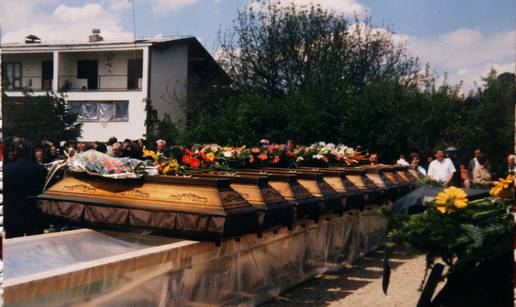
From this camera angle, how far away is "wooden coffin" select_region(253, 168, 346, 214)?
157 inches

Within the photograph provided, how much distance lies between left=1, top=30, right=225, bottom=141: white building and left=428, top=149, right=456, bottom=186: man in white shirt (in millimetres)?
1032

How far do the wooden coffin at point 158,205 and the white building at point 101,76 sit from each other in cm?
58

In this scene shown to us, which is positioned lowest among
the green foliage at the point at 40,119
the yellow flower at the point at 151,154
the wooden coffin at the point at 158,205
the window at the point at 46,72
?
the wooden coffin at the point at 158,205

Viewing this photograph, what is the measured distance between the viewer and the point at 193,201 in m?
3.01

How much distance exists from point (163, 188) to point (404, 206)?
1387 millimetres

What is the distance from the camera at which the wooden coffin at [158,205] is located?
2.94m

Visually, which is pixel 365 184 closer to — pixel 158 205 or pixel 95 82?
pixel 158 205

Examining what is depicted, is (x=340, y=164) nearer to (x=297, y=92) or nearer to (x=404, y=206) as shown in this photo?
(x=297, y=92)

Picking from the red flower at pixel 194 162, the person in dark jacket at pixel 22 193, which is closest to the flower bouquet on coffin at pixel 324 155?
the red flower at pixel 194 162

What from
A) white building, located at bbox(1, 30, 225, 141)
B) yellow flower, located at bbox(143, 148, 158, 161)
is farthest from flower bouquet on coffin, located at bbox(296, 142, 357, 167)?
white building, located at bbox(1, 30, 225, 141)

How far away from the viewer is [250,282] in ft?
11.4

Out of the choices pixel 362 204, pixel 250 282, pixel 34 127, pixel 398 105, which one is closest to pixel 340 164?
pixel 362 204

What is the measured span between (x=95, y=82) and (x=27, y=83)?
0.23 meters

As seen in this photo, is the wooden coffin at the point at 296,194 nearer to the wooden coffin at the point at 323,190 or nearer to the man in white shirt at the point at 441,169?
the wooden coffin at the point at 323,190
